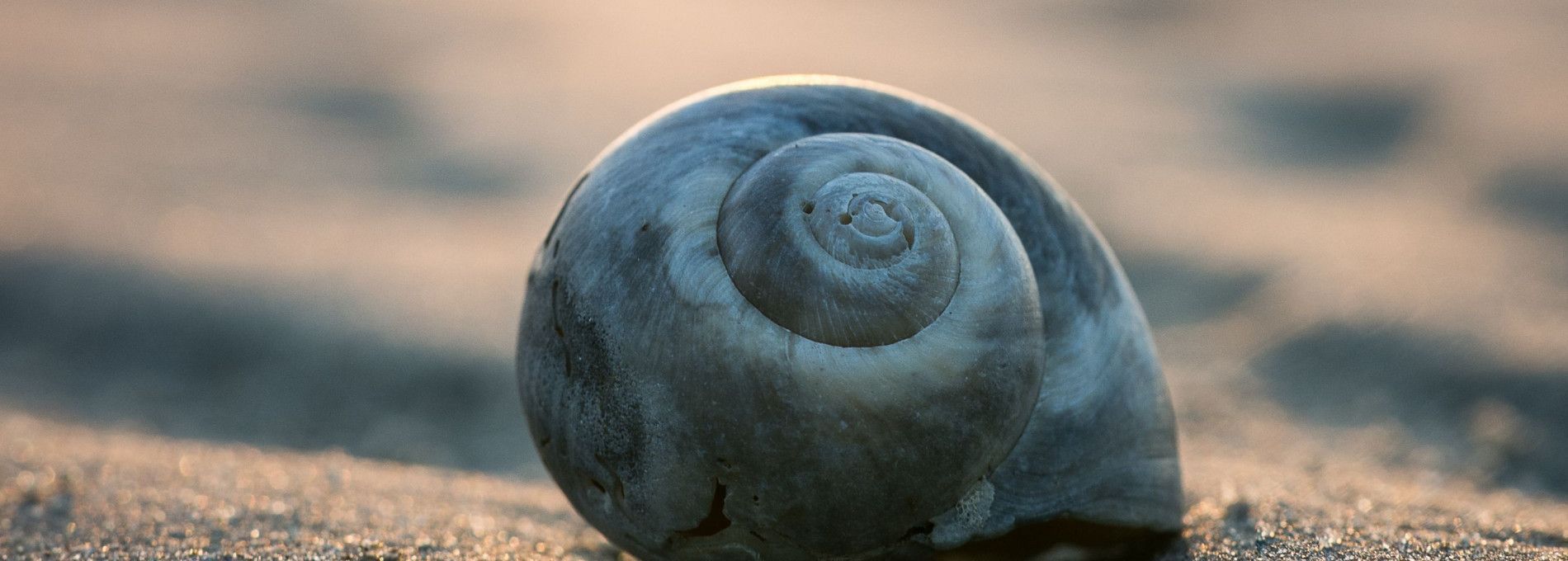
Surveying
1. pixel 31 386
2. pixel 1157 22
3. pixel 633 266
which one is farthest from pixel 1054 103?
pixel 633 266

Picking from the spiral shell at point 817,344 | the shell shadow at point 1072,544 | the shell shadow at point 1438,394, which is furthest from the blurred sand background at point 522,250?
the spiral shell at point 817,344

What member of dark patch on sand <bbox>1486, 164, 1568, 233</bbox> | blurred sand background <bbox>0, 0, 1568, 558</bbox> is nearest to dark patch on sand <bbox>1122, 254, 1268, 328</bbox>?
blurred sand background <bbox>0, 0, 1568, 558</bbox>

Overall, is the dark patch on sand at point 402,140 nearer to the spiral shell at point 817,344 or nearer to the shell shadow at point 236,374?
the shell shadow at point 236,374

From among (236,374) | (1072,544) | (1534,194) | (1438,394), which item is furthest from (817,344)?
(1534,194)

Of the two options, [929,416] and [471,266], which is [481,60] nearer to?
[471,266]

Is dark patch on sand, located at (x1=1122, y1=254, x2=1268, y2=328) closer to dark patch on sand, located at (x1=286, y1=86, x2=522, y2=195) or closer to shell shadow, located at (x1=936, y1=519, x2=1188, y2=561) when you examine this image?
shell shadow, located at (x1=936, y1=519, x2=1188, y2=561)
